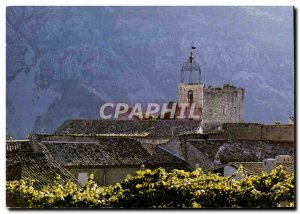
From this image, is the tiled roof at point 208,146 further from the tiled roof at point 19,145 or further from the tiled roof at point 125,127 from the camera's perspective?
the tiled roof at point 125,127

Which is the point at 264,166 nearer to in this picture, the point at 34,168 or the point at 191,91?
the point at 34,168

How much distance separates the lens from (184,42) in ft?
155

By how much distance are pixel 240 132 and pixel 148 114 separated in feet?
51.7

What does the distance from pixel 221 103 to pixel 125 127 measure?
12.2m

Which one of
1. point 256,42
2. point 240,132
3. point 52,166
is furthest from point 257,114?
point 52,166

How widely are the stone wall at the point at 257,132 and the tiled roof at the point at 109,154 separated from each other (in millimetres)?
3012

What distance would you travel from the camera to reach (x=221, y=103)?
164 ft

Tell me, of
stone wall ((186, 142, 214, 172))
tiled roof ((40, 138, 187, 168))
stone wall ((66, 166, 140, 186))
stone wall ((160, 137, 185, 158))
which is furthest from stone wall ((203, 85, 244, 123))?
stone wall ((66, 166, 140, 186))

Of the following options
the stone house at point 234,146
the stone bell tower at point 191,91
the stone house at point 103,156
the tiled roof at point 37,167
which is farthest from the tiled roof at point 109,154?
the stone bell tower at point 191,91

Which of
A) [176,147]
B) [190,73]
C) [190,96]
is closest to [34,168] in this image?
[176,147]

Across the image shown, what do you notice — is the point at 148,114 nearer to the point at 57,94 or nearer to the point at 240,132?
the point at 57,94

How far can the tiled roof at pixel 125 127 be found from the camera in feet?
128

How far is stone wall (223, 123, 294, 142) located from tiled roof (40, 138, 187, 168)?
3012 millimetres

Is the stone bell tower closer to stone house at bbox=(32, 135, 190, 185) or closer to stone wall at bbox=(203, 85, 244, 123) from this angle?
stone wall at bbox=(203, 85, 244, 123)
